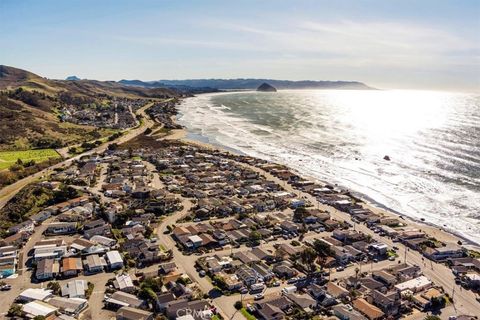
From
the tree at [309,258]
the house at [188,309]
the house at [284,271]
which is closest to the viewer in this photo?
the house at [188,309]

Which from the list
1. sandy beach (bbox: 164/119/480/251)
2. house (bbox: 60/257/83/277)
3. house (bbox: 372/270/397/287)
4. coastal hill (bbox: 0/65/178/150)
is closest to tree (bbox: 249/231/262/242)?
sandy beach (bbox: 164/119/480/251)

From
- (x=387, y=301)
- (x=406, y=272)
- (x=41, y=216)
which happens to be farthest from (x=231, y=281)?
(x=41, y=216)

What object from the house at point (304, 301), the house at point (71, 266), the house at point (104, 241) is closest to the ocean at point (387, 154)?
the house at point (304, 301)

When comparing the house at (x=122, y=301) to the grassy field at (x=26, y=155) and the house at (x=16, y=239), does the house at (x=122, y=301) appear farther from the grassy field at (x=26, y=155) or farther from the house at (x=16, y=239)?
the grassy field at (x=26, y=155)

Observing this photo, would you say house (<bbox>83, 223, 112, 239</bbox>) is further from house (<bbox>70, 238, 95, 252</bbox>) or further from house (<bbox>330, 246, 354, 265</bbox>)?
house (<bbox>330, 246, 354, 265</bbox>)

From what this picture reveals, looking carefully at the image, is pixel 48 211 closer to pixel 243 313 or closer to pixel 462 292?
pixel 243 313
